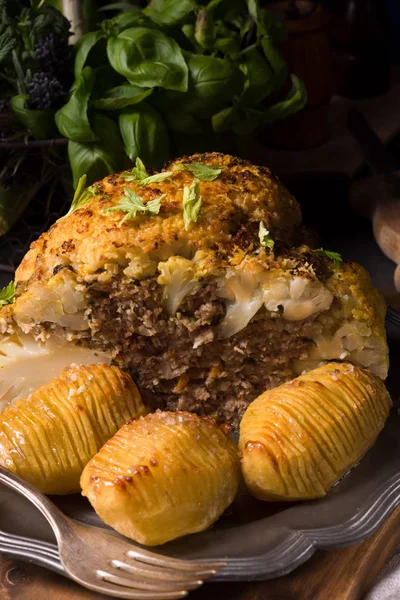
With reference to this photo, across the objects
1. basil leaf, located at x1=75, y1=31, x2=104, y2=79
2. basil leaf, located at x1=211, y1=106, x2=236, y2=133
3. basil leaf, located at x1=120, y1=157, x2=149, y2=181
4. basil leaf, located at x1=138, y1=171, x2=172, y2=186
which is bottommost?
basil leaf, located at x1=211, y1=106, x2=236, y2=133

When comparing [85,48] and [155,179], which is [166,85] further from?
[155,179]

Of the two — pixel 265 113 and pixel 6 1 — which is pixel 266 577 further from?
pixel 6 1

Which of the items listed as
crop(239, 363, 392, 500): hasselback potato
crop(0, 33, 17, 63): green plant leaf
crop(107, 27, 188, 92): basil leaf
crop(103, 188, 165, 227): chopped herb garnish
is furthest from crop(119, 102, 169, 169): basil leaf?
crop(239, 363, 392, 500): hasselback potato

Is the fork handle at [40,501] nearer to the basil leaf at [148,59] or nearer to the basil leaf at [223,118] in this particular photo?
the basil leaf at [148,59]

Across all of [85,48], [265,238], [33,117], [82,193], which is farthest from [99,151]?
[265,238]

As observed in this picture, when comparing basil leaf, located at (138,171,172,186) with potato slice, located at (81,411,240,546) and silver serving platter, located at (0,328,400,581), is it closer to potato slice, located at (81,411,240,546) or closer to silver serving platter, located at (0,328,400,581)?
potato slice, located at (81,411,240,546)

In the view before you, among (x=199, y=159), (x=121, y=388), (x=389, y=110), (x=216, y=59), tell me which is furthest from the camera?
(x=389, y=110)

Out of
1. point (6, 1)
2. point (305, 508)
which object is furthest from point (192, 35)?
point (305, 508)
